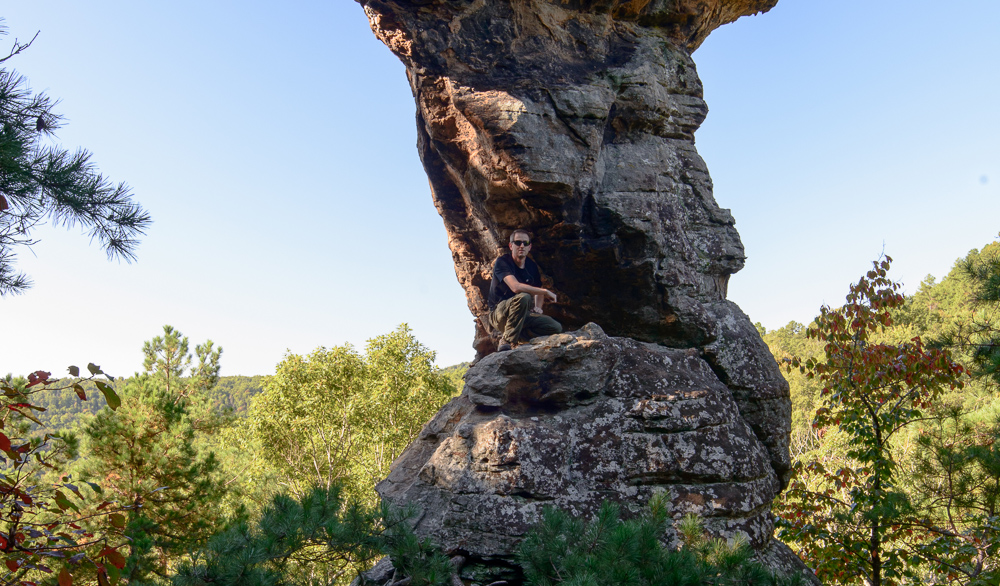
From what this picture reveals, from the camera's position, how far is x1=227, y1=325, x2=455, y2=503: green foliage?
20141mm

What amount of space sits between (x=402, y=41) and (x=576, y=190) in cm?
295

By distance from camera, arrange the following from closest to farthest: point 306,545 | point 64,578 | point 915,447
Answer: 1. point 64,578
2. point 306,545
3. point 915,447

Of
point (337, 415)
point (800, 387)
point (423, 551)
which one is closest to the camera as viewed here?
point (423, 551)

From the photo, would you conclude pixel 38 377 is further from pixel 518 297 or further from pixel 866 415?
pixel 866 415

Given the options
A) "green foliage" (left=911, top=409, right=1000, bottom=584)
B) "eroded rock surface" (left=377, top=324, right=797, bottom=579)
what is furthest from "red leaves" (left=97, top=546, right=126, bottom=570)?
"green foliage" (left=911, top=409, right=1000, bottom=584)

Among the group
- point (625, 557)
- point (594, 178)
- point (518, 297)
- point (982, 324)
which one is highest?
point (594, 178)

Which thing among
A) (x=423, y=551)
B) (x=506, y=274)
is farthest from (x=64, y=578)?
(x=506, y=274)

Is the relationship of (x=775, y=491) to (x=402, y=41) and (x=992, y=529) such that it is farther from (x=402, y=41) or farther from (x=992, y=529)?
(x=402, y=41)

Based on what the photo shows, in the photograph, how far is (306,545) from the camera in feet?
15.6

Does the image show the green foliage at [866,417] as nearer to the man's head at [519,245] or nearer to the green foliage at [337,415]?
the man's head at [519,245]

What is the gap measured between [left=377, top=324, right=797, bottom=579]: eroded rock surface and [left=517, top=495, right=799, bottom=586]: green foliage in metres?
1.04

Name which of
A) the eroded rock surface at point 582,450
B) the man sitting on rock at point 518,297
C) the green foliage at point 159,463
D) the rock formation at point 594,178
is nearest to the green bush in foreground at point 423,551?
the eroded rock surface at point 582,450

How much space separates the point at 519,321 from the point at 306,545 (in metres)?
3.71

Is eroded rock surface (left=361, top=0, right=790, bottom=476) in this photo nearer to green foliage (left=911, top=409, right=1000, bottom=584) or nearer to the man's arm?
the man's arm
